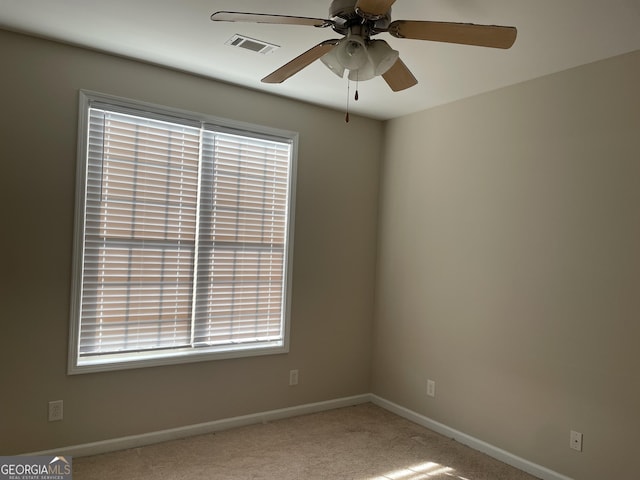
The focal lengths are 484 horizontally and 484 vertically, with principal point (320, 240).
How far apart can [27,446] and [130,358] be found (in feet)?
2.43

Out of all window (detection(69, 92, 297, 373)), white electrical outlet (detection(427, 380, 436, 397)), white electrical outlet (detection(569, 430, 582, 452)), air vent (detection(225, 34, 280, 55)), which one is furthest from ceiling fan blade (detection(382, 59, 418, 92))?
white electrical outlet (detection(427, 380, 436, 397))

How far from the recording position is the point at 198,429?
350 centimetres

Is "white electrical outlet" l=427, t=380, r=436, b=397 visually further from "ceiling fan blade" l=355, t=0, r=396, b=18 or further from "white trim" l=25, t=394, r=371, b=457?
"ceiling fan blade" l=355, t=0, r=396, b=18

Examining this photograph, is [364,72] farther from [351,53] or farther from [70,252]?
[70,252]

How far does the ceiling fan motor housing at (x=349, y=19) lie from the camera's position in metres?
1.83

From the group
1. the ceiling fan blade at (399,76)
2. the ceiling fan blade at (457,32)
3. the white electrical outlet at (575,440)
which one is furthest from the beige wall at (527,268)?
the ceiling fan blade at (457,32)

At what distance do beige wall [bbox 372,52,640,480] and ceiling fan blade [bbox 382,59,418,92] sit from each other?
51.0 inches

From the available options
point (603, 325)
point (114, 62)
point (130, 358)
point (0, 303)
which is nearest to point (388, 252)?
point (603, 325)

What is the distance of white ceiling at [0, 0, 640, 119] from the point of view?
2.33 meters

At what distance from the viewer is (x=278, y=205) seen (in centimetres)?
390

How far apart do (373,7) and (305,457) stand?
274 cm

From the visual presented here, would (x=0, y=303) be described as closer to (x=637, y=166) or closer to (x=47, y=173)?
(x=47, y=173)

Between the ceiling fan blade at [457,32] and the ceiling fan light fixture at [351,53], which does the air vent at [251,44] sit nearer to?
the ceiling fan light fixture at [351,53]

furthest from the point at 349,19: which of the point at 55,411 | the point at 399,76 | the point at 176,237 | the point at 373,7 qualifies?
the point at 55,411
